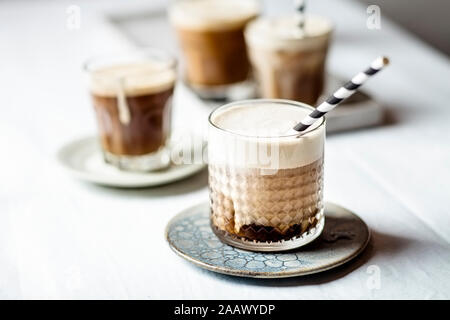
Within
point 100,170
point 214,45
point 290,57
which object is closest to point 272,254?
point 100,170

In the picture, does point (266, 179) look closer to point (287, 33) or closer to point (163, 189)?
point (163, 189)

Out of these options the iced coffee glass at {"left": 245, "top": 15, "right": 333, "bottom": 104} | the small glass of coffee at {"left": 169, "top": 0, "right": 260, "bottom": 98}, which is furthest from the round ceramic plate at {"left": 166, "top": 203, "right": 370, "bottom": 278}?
the small glass of coffee at {"left": 169, "top": 0, "right": 260, "bottom": 98}

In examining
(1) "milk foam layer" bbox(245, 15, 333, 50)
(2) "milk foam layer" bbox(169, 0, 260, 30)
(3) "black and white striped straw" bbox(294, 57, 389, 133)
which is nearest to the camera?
(3) "black and white striped straw" bbox(294, 57, 389, 133)

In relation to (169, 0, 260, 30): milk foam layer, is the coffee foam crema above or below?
above

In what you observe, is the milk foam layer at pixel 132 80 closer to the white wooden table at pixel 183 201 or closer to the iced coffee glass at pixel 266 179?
the white wooden table at pixel 183 201

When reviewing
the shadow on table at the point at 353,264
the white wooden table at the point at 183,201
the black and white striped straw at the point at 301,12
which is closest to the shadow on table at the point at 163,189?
the white wooden table at the point at 183,201

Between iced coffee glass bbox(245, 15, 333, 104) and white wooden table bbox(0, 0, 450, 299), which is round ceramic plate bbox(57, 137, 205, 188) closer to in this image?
white wooden table bbox(0, 0, 450, 299)

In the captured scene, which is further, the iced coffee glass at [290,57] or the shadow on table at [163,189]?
the iced coffee glass at [290,57]
